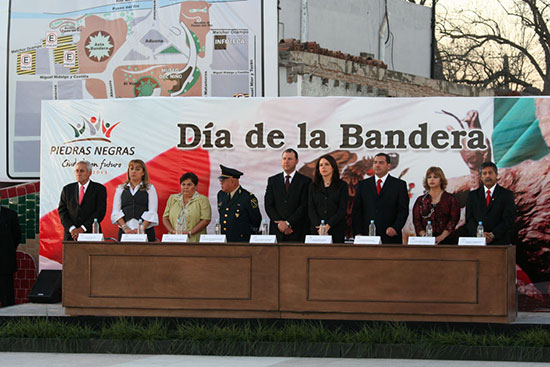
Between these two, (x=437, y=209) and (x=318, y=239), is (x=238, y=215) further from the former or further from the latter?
(x=437, y=209)

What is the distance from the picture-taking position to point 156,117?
42.1 ft

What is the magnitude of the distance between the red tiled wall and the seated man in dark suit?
27.4 inches

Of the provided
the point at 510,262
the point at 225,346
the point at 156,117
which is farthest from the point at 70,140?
the point at 510,262

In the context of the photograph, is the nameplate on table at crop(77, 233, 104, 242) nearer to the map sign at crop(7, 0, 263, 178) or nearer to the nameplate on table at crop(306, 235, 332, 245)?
the nameplate on table at crop(306, 235, 332, 245)

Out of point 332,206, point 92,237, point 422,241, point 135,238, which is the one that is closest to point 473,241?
point 422,241

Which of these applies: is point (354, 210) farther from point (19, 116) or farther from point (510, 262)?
point (19, 116)

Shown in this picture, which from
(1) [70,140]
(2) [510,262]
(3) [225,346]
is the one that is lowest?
(3) [225,346]

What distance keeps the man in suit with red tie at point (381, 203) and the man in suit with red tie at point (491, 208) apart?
0.73 metres

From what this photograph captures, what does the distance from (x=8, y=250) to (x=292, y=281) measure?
181 inches

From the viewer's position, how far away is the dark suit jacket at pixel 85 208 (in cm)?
1211

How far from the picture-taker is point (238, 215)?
11.5 meters

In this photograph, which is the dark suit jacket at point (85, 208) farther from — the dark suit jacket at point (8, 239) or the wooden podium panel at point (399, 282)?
the wooden podium panel at point (399, 282)

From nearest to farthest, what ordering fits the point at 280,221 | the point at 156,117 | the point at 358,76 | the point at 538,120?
1. the point at 280,221
2. the point at 538,120
3. the point at 156,117
4. the point at 358,76

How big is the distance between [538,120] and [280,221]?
11.0ft
